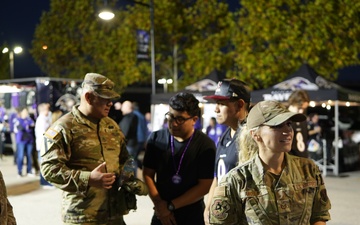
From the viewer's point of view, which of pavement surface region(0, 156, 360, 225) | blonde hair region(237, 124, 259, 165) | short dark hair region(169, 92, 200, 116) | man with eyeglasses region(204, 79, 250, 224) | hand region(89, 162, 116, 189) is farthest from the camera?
pavement surface region(0, 156, 360, 225)

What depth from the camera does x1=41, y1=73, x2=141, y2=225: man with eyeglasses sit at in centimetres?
348

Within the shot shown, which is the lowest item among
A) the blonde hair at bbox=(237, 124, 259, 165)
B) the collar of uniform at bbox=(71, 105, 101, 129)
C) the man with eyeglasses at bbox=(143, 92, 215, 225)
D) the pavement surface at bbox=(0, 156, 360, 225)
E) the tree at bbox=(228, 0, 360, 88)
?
the pavement surface at bbox=(0, 156, 360, 225)

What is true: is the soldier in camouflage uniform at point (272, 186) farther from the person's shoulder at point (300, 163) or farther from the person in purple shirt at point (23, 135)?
the person in purple shirt at point (23, 135)

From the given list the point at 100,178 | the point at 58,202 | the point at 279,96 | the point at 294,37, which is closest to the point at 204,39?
the point at 294,37

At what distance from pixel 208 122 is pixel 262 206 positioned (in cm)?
1275

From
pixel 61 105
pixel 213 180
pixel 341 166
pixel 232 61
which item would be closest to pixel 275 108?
pixel 213 180

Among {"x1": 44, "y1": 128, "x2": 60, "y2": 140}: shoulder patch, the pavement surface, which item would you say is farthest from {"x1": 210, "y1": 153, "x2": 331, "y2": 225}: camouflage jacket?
the pavement surface

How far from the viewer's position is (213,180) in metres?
3.87

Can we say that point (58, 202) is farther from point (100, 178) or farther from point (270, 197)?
point (270, 197)

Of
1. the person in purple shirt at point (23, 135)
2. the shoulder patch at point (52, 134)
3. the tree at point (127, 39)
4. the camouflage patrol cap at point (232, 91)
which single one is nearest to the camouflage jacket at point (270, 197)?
the camouflage patrol cap at point (232, 91)

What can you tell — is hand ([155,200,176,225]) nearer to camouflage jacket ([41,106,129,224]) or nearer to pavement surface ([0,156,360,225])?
camouflage jacket ([41,106,129,224])

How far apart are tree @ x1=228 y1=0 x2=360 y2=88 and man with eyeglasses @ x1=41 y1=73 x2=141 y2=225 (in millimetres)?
16511

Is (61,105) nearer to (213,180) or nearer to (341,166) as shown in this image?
(341,166)

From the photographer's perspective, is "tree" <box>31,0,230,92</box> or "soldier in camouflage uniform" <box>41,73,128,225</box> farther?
"tree" <box>31,0,230,92</box>
